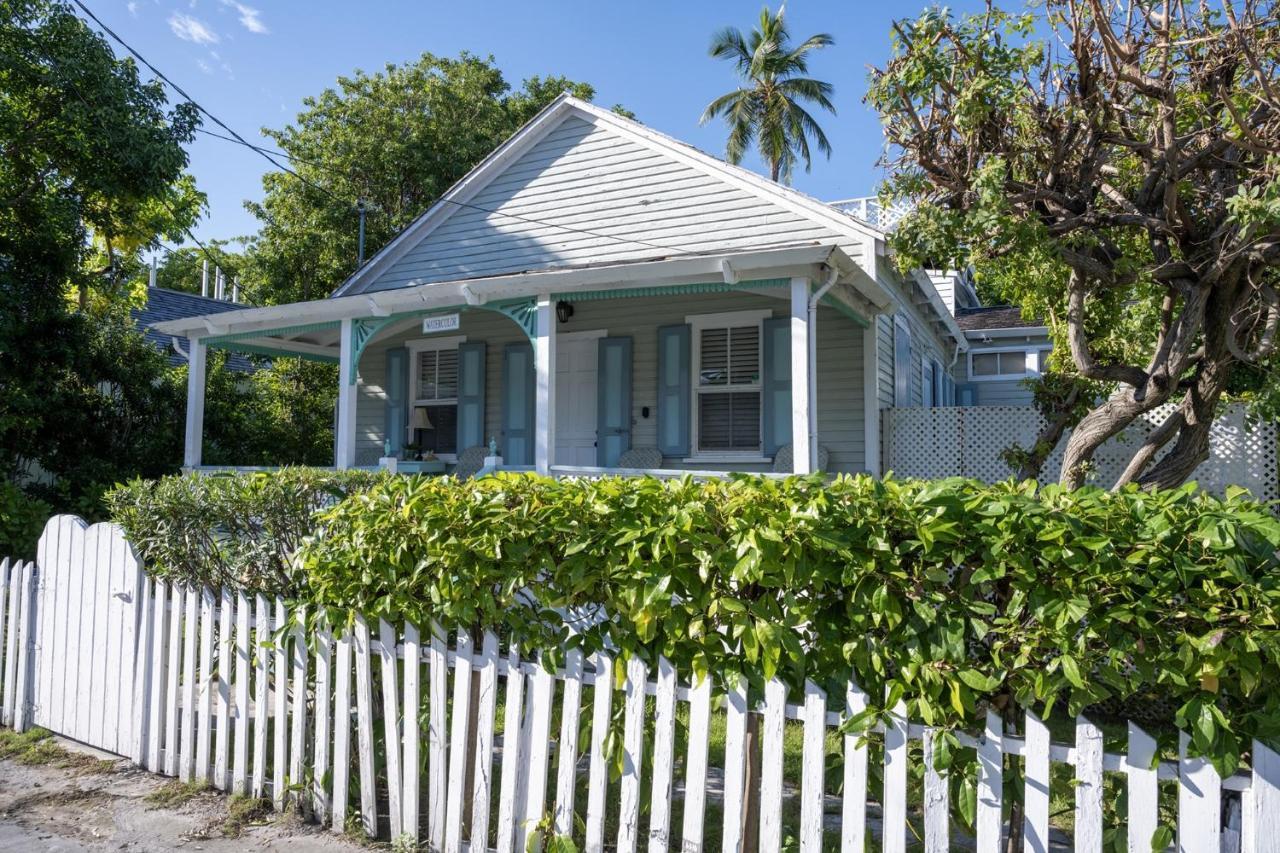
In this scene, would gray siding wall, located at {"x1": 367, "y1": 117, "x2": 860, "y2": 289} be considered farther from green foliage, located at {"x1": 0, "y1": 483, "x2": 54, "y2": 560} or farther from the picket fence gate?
the picket fence gate

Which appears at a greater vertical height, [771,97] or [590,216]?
[771,97]

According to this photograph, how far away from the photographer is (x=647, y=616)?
3053mm

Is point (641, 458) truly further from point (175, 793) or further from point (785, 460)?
point (175, 793)

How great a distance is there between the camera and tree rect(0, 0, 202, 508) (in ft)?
35.6

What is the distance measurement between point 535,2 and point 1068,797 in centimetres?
1083

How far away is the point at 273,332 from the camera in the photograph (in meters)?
11.7

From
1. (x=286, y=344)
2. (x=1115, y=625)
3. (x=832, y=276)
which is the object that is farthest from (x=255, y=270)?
(x=1115, y=625)

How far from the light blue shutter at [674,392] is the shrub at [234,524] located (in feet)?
20.3

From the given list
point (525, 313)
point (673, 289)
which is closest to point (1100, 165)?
point (673, 289)

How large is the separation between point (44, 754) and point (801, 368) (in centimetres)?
636

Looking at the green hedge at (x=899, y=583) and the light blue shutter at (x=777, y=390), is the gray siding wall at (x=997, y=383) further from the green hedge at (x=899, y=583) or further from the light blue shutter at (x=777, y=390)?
the green hedge at (x=899, y=583)

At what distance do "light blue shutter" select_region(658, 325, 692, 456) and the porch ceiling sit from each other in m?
1.75

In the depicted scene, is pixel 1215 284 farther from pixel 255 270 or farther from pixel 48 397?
pixel 255 270

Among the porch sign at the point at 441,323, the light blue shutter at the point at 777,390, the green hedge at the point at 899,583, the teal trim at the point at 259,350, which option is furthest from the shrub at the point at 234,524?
the teal trim at the point at 259,350
